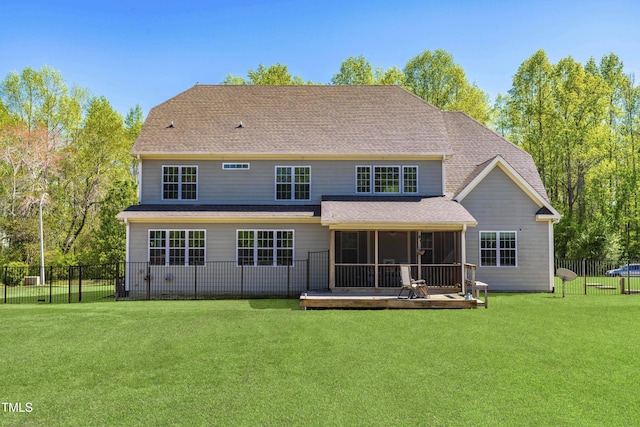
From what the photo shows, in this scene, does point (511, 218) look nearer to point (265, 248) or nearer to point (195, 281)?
point (265, 248)

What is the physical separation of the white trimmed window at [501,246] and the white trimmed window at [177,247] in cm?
1209

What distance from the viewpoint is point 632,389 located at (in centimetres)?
707

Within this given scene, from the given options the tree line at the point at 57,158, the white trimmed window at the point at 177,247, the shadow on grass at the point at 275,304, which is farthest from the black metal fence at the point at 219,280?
the tree line at the point at 57,158

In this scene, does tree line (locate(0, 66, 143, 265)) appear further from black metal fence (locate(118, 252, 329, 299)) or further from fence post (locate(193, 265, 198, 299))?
fence post (locate(193, 265, 198, 299))

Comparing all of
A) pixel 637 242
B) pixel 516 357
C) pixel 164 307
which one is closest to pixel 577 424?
pixel 516 357

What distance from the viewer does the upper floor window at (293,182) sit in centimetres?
2127

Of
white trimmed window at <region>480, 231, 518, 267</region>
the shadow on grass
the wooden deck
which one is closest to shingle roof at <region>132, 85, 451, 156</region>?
white trimmed window at <region>480, 231, 518, 267</region>

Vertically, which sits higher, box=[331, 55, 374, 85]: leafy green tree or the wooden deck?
box=[331, 55, 374, 85]: leafy green tree

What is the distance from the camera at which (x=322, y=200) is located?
67.9ft

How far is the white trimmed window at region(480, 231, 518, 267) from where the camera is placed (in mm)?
20562

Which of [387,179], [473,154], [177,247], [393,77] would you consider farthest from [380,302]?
[393,77]

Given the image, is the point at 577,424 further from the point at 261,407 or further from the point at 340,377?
the point at 261,407

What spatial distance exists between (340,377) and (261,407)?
68.5 inches

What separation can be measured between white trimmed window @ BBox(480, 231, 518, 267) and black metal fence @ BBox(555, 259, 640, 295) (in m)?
2.39
